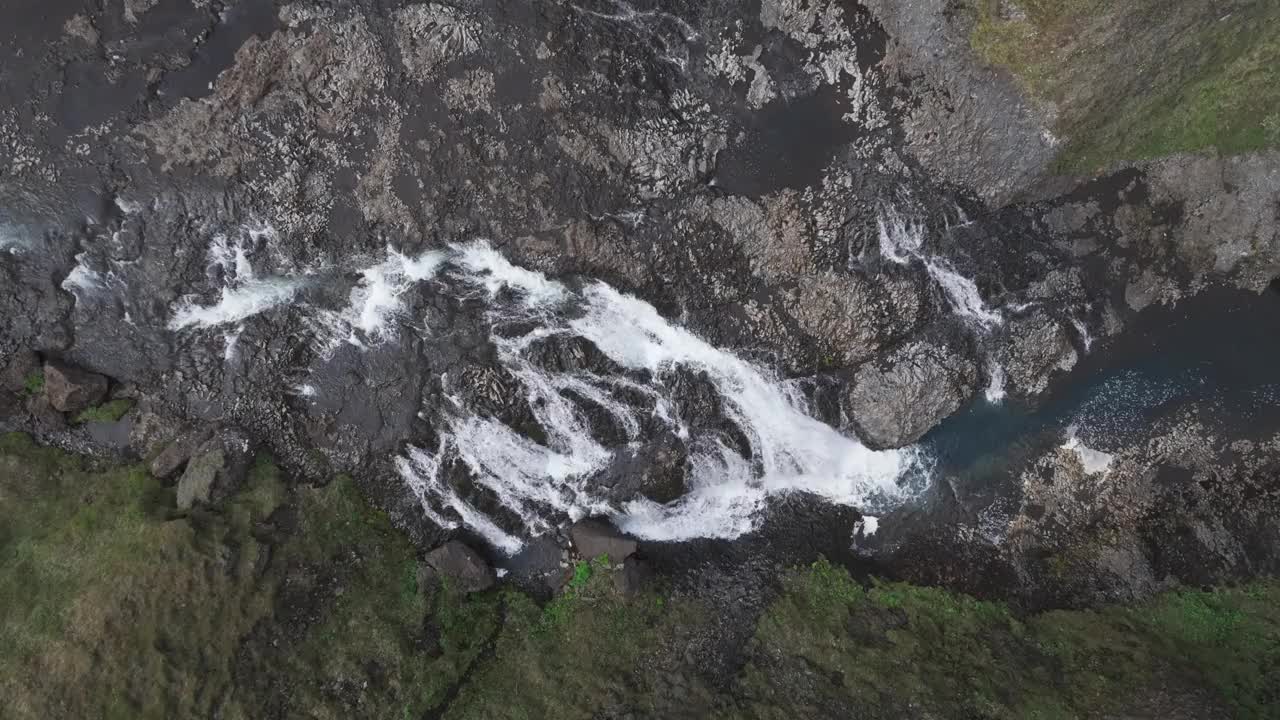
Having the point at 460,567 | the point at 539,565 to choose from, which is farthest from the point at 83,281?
the point at 539,565

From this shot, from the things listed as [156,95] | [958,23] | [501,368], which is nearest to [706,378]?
[501,368]

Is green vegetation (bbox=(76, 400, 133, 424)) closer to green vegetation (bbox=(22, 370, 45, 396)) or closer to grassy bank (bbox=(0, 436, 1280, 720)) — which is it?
grassy bank (bbox=(0, 436, 1280, 720))

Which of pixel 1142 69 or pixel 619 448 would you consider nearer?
pixel 1142 69

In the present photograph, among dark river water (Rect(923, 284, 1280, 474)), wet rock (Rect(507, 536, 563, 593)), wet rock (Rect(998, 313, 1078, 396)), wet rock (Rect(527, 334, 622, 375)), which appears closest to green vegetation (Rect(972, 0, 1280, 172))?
wet rock (Rect(998, 313, 1078, 396))

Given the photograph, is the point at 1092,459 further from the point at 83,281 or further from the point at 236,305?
the point at 83,281

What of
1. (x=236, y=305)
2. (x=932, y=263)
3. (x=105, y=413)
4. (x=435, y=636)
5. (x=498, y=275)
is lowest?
(x=435, y=636)

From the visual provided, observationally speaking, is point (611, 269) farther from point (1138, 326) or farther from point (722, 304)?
point (1138, 326)

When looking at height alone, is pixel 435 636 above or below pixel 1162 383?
below

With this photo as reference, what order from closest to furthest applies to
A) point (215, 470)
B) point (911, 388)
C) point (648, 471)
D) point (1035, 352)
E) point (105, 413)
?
point (215, 470), point (105, 413), point (911, 388), point (1035, 352), point (648, 471)
